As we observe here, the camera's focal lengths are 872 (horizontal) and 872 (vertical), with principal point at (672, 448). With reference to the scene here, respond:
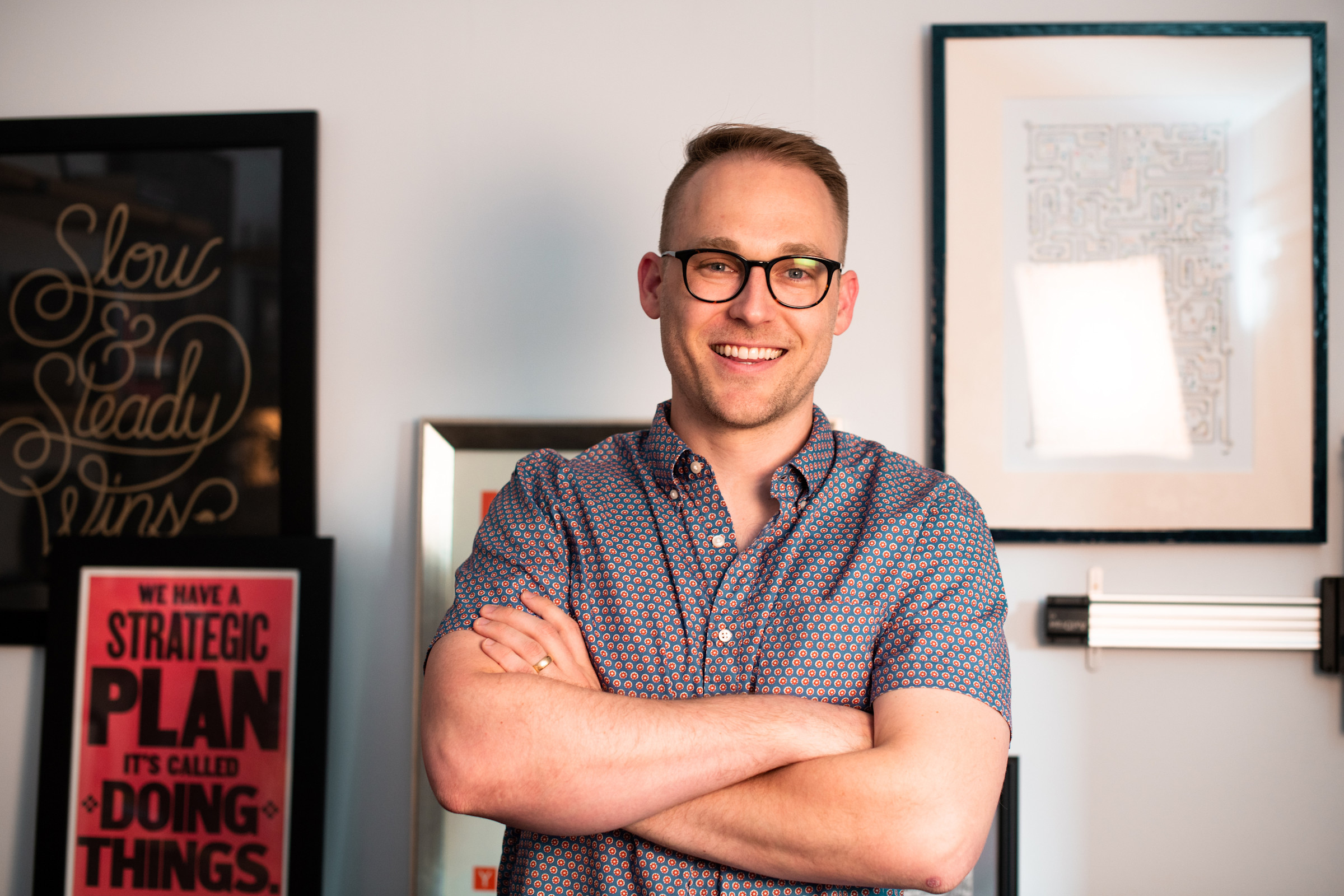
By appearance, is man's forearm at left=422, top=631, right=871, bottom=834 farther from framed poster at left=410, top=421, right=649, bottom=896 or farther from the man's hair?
framed poster at left=410, top=421, right=649, bottom=896

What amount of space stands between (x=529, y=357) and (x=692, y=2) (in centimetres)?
90

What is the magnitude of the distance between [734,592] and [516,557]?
13.0 inches

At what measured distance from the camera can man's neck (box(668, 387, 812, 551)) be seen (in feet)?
4.52

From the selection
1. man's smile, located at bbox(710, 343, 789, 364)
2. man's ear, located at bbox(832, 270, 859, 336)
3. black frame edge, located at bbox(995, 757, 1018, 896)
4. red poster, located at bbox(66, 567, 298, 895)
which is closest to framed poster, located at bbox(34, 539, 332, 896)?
red poster, located at bbox(66, 567, 298, 895)

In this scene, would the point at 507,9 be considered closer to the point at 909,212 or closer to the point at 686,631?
the point at 909,212

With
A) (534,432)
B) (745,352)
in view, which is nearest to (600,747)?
(745,352)

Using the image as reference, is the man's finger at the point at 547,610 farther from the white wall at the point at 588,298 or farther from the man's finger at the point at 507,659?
the white wall at the point at 588,298

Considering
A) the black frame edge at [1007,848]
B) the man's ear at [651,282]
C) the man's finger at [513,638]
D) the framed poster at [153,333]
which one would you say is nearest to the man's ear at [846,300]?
the man's ear at [651,282]

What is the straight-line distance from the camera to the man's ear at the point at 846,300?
1507mm

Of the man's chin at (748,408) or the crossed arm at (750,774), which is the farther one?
the man's chin at (748,408)

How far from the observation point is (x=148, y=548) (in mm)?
2016

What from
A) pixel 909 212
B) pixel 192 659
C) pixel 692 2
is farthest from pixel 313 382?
pixel 909 212

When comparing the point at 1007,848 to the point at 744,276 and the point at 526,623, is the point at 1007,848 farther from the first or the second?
the point at 744,276

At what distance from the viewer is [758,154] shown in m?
1.39
